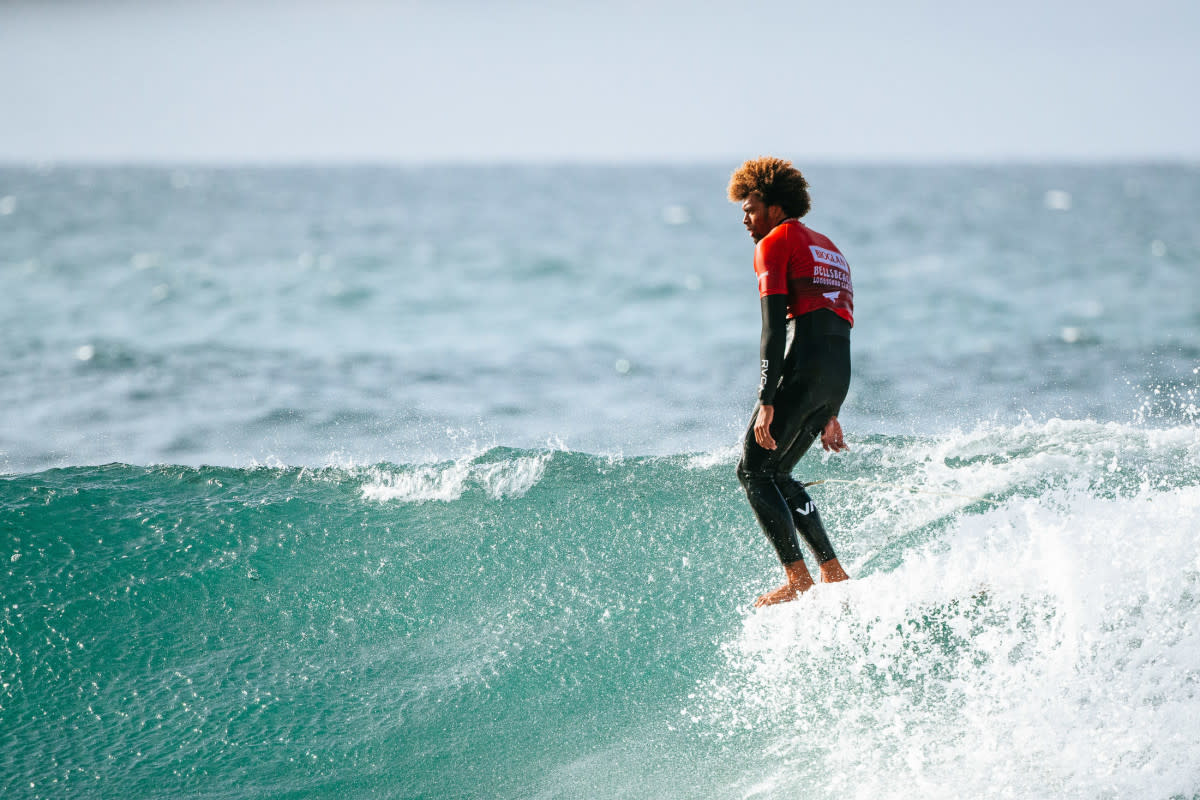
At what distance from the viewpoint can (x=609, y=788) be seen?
415 centimetres

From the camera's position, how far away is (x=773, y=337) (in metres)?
4.33

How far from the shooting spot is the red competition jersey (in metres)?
4.37

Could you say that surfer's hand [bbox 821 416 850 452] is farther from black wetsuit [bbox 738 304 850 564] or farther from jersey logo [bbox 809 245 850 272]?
jersey logo [bbox 809 245 850 272]

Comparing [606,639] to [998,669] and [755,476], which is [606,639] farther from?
[998,669]

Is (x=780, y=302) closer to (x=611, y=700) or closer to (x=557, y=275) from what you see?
(x=611, y=700)

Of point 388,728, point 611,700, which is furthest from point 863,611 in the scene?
point 388,728

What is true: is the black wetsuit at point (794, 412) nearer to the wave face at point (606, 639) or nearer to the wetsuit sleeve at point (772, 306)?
the wetsuit sleeve at point (772, 306)

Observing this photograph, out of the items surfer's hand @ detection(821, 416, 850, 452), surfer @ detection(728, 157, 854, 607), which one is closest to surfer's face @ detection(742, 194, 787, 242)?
surfer @ detection(728, 157, 854, 607)

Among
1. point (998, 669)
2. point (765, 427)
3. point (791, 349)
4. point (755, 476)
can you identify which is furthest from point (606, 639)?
point (998, 669)

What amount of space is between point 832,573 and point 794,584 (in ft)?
0.61

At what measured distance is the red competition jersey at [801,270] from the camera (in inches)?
172

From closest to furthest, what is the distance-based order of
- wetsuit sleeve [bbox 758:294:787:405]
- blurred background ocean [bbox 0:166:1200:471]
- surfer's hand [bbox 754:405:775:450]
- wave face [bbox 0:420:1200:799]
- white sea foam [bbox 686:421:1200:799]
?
white sea foam [bbox 686:421:1200:799] < wave face [bbox 0:420:1200:799] < wetsuit sleeve [bbox 758:294:787:405] < surfer's hand [bbox 754:405:775:450] < blurred background ocean [bbox 0:166:1200:471]

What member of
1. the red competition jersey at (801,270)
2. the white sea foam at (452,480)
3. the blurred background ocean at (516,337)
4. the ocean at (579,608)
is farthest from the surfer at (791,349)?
the blurred background ocean at (516,337)

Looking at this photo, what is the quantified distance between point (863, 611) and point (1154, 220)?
153 feet
